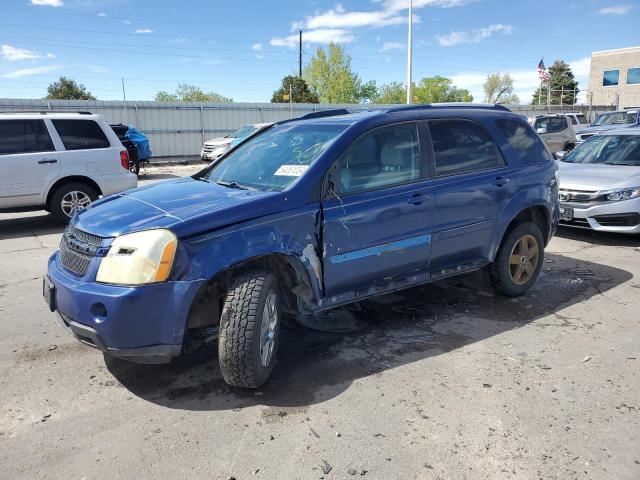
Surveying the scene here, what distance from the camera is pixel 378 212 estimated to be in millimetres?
3746

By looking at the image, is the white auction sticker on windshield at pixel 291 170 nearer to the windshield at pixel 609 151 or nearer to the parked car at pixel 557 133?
the windshield at pixel 609 151

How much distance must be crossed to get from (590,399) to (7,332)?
14.7ft

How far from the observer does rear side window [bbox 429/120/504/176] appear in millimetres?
4289

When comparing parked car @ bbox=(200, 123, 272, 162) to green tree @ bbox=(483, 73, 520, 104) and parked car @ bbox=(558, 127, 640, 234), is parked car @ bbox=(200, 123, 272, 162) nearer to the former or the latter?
parked car @ bbox=(558, 127, 640, 234)

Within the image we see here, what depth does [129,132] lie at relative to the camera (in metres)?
16.6

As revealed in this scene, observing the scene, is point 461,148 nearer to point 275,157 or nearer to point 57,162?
point 275,157

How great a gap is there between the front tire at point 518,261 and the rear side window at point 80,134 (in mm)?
7082

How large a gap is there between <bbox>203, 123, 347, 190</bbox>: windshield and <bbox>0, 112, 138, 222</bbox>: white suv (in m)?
4.96

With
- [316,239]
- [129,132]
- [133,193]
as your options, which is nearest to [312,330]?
[316,239]

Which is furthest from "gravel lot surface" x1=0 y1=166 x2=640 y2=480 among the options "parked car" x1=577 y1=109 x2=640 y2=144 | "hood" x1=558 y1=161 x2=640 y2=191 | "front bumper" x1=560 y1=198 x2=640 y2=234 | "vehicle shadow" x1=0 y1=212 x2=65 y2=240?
"parked car" x1=577 y1=109 x2=640 y2=144

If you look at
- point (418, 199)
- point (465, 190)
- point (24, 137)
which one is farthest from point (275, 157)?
point (24, 137)

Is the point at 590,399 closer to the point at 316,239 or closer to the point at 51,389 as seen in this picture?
the point at 316,239

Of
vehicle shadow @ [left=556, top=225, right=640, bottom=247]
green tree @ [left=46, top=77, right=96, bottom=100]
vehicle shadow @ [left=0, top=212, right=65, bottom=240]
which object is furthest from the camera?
green tree @ [left=46, top=77, right=96, bottom=100]

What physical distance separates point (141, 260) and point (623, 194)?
22.3 ft
